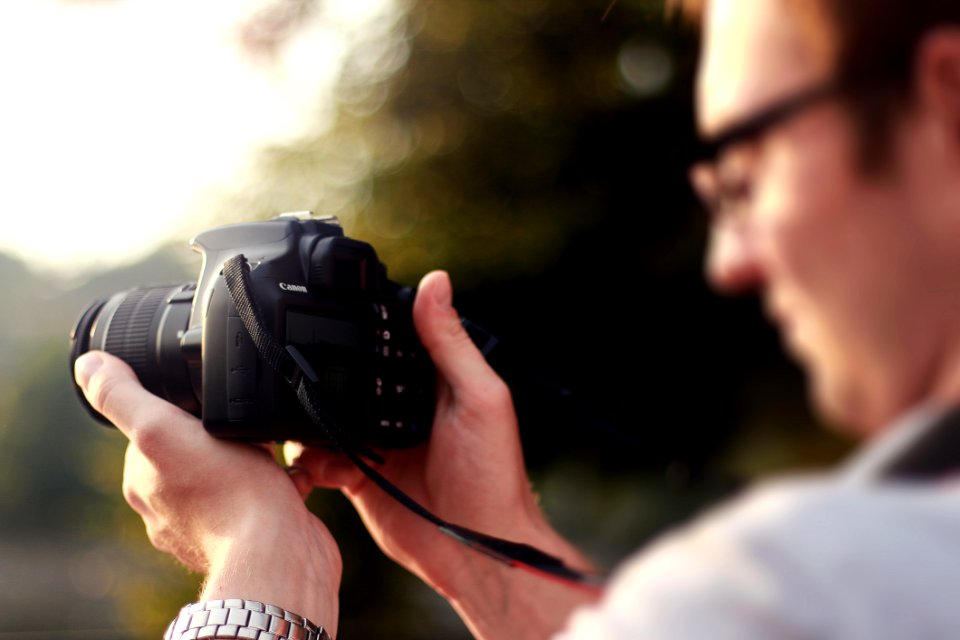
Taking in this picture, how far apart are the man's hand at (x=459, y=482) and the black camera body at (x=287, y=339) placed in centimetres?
4

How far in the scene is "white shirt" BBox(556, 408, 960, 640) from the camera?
12.5 inches

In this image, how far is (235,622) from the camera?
84 cm

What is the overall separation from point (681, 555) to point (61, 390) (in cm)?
911

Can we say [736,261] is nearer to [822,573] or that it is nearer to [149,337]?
[822,573]

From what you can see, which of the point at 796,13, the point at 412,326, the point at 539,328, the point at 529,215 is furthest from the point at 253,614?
the point at 529,215

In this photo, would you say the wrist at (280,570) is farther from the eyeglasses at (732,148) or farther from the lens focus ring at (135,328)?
the eyeglasses at (732,148)

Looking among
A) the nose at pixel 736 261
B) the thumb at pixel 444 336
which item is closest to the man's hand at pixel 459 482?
the thumb at pixel 444 336

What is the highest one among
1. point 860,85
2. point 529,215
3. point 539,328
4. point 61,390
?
point 860,85

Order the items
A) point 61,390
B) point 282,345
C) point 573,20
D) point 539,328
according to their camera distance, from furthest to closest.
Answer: point 61,390
point 573,20
point 539,328
point 282,345

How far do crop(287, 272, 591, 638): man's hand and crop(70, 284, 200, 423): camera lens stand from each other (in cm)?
15

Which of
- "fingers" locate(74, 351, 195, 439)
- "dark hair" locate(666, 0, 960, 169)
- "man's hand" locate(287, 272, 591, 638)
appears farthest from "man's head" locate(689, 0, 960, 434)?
"fingers" locate(74, 351, 195, 439)

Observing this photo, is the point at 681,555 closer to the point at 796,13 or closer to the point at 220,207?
the point at 796,13

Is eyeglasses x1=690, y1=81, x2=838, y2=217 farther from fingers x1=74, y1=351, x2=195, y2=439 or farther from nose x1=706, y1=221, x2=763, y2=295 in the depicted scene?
fingers x1=74, y1=351, x2=195, y2=439

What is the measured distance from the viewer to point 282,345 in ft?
3.23
